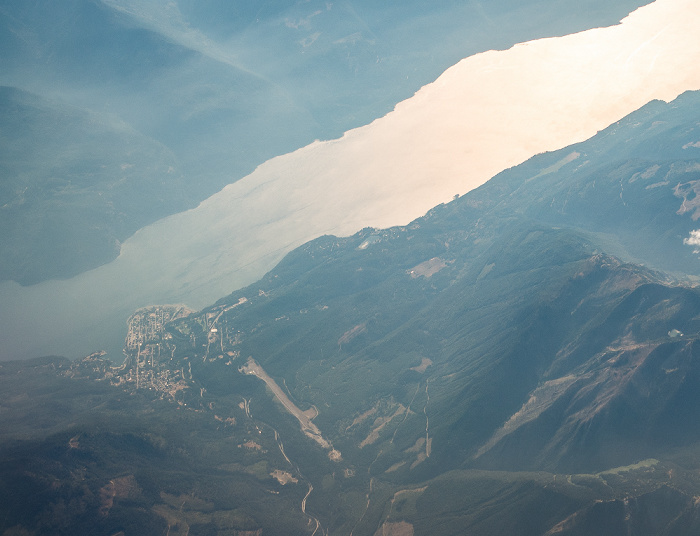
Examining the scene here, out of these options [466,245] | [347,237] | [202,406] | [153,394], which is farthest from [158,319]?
[466,245]

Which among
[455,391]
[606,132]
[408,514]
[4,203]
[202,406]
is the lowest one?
[408,514]

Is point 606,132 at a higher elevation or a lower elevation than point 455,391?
higher

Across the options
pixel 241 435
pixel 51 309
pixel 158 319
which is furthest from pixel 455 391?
pixel 51 309

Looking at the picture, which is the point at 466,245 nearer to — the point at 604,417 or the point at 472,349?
the point at 472,349

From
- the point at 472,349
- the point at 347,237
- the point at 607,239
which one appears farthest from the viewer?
the point at 347,237

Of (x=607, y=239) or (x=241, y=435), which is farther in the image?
(x=607, y=239)

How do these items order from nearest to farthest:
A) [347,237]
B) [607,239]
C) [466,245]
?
[607,239] → [466,245] → [347,237]
